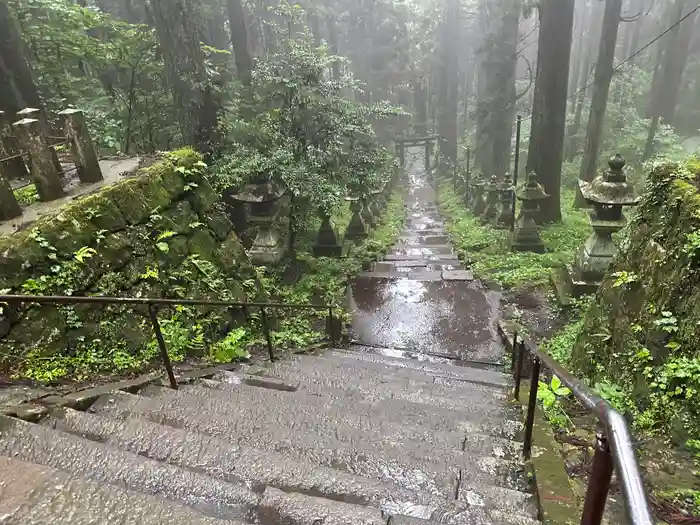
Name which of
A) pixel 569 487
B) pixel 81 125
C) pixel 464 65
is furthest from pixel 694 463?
pixel 464 65

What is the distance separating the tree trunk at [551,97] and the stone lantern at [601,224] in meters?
4.96

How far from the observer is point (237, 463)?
8.09 ft

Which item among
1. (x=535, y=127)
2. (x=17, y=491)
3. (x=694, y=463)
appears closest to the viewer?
(x=17, y=491)

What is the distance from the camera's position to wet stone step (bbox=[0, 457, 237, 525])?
179cm

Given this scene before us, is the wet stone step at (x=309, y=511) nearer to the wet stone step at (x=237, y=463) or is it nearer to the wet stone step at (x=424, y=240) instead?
the wet stone step at (x=237, y=463)

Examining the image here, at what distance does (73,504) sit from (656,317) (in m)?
4.07

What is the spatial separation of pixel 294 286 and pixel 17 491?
688cm

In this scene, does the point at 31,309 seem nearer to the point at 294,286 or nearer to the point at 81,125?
the point at 81,125

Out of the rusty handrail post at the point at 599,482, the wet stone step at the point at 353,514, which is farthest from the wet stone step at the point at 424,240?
the rusty handrail post at the point at 599,482

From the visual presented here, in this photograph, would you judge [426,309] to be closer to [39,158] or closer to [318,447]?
[318,447]

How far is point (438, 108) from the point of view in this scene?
2945 centimetres

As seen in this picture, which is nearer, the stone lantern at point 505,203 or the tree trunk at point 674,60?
the stone lantern at point 505,203

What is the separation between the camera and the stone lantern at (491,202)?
1487cm

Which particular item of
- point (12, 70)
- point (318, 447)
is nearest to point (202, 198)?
point (318, 447)
